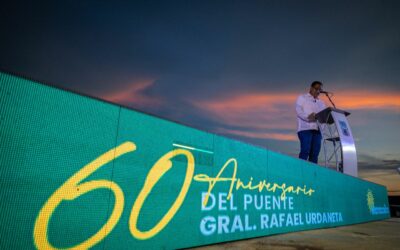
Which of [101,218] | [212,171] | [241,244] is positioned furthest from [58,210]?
[241,244]

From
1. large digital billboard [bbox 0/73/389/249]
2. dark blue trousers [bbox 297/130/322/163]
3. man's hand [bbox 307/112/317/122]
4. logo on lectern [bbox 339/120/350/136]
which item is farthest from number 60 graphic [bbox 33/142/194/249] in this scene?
logo on lectern [bbox 339/120/350/136]

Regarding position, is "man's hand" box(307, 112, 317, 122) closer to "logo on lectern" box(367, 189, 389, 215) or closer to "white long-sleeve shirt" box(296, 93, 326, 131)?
"white long-sleeve shirt" box(296, 93, 326, 131)

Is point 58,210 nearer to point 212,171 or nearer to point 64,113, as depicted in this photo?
point 64,113

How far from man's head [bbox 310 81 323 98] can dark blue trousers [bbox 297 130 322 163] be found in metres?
1.08

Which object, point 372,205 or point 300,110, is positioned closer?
point 300,110

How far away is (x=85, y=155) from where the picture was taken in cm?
257

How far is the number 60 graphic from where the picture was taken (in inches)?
88.0

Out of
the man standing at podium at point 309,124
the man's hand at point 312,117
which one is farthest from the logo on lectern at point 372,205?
the man's hand at point 312,117

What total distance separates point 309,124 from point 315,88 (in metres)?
1.06

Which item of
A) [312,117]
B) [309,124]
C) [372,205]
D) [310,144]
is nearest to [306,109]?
[312,117]

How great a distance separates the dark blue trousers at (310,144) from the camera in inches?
299

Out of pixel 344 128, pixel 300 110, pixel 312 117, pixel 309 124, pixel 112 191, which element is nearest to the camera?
pixel 112 191

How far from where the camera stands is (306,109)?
7715mm

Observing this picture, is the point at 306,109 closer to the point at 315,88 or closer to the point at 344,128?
the point at 315,88
